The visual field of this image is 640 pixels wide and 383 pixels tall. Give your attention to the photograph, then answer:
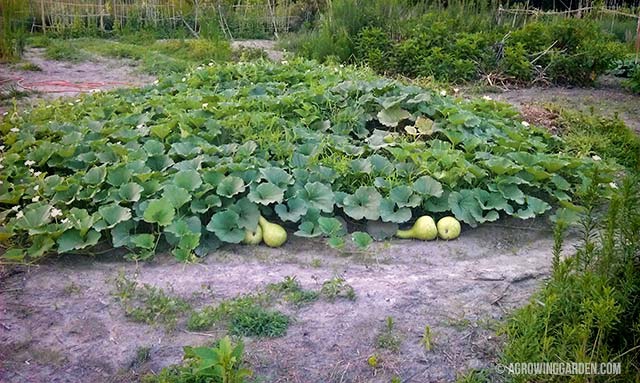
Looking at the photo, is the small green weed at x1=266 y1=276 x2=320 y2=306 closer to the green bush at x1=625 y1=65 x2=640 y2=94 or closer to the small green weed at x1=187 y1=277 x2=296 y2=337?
the small green weed at x1=187 y1=277 x2=296 y2=337

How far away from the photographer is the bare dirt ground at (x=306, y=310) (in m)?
2.40

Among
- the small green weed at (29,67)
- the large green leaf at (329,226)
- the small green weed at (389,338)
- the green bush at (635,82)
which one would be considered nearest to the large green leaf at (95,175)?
the large green leaf at (329,226)

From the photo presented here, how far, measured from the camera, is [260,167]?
12.3 feet

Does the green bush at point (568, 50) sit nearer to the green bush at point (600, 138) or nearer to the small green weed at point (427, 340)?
the green bush at point (600, 138)

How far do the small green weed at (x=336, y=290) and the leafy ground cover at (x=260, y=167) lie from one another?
0.49 meters

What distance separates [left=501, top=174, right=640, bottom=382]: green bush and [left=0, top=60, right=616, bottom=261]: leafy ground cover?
1.30 m

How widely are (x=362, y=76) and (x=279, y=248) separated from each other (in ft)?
9.02

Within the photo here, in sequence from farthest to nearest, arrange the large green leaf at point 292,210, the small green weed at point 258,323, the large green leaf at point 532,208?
the large green leaf at point 532,208 < the large green leaf at point 292,210 < the small green weed at point 258,323

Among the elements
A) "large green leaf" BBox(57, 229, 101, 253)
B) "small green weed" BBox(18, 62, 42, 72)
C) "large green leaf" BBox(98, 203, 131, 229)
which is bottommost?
"large green leaf" BBox(57, 229, 101, 253)

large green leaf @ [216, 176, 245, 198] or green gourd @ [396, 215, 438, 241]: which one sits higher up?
large green leaf @ [216, 176, 245, 198]

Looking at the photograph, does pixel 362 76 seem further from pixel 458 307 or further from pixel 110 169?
pixel 458 307

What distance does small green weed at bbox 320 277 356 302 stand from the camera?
2822mm

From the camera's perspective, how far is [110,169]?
3.57 m

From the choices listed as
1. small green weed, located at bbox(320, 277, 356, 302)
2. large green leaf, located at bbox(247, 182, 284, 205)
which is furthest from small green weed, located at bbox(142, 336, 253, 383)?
large green leaf, located at bbox(247, 182, 284, 205)
